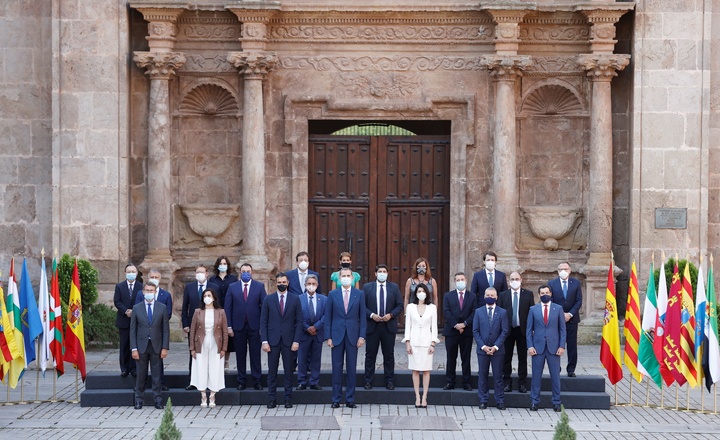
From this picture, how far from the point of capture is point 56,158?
79.0ft

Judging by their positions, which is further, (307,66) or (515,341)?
(307,66)

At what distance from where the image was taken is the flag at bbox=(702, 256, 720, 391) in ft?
61.2

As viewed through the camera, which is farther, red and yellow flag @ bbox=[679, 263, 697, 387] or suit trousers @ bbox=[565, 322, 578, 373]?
suit trousers @ bbox=[565, 322, 578, 373]

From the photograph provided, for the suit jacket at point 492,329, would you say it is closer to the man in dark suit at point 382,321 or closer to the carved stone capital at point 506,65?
the man in dark suit at point 382,321

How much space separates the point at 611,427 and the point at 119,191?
33.4 ft

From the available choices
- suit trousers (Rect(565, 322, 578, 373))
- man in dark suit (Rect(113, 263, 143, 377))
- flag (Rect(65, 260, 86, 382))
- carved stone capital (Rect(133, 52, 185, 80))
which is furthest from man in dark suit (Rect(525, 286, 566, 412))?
carved stone capital (Rect(133, 52, 185, 80))

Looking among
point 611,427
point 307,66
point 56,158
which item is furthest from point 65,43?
point 611,427

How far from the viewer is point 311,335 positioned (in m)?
19.3

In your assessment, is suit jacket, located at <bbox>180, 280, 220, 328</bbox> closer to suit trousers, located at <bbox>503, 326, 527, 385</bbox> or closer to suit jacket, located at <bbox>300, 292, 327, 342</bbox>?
suit jacket, located at <bbox>300, 292, 327, 342</bbox>

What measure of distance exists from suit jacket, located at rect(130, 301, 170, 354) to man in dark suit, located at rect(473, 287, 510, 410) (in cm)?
407

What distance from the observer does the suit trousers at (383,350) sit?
19266 millimetres

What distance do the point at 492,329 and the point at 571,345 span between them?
141 cm

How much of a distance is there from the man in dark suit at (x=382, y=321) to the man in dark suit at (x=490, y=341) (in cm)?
122

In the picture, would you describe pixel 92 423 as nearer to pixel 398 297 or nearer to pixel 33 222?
pixel 398 297
